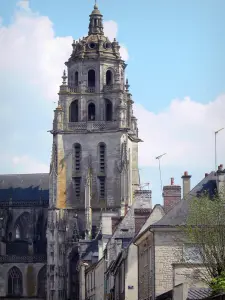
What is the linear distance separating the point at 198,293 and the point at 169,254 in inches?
328

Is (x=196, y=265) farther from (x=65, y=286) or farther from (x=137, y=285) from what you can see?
(x=65, y=286)

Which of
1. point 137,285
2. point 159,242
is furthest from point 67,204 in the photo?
point 159,242

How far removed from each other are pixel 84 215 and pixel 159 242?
7518cm

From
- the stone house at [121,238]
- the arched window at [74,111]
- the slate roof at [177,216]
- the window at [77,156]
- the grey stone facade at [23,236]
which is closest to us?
the slate roof at [177,216]

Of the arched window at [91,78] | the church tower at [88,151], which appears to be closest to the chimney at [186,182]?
the church tower at [88,151]

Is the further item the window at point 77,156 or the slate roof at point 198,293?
the window at point 77,156

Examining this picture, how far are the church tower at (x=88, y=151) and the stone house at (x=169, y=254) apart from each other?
6842 centimetres

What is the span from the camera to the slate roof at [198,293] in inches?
1256

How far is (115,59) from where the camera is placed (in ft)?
403

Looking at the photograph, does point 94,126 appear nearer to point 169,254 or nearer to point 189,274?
point 169,254

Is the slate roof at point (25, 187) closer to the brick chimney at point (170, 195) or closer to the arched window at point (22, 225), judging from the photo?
the arched window at point (22, 225)

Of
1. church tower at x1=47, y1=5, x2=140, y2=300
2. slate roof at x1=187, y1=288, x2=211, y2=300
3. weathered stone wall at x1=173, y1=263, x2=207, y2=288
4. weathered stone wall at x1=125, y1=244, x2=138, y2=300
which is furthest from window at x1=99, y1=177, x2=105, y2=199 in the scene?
slate roof at x1=187, y1=288, x2=211, y2=300

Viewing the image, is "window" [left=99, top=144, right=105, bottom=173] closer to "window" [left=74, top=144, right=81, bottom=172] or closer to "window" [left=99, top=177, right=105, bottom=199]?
"window" [left=99, top=177, right=105, bottom=199]

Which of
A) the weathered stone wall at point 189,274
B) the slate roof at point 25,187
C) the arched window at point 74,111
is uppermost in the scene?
the arched window at point 74,111
